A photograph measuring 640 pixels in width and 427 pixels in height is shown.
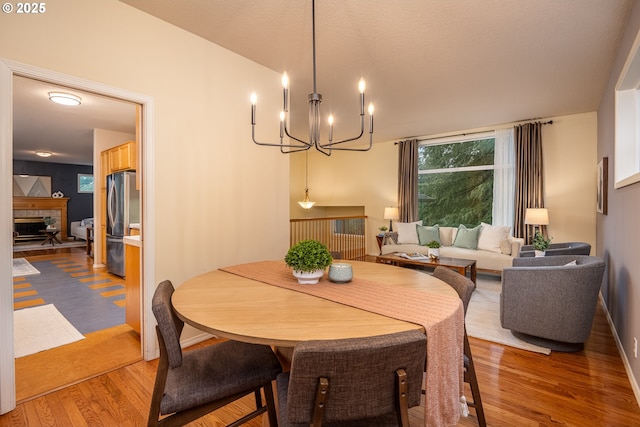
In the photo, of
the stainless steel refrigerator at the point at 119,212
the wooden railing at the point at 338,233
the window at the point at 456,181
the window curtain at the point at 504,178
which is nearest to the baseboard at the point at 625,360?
the window curtain at the point at 504,178

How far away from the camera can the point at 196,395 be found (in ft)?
4.06

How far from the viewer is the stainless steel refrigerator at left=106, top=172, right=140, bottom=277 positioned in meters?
5.01

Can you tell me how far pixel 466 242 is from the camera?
535cm

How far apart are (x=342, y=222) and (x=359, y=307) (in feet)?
17.9

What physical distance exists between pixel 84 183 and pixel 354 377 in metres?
12.3

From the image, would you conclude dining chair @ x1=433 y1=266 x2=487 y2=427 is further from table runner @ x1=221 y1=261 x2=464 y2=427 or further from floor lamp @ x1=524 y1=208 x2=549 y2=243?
floor lamp @ x1=524 y1=208 x2=549 y2=243

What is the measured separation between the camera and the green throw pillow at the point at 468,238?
5.30 metres

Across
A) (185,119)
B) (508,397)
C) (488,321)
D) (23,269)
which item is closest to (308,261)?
(508,397)

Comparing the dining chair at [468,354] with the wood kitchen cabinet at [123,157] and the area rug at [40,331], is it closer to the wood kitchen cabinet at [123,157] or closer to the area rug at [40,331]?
the area rug at [40,331]

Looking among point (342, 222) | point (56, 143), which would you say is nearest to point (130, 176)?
point (56, 143)

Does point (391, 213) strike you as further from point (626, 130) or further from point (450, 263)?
point (626, 130)

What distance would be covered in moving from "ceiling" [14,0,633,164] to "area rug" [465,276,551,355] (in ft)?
8.42

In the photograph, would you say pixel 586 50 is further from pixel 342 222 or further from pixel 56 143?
pixel 56 143

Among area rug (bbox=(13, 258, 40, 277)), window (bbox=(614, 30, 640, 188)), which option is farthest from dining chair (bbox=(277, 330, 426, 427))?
area rug (bbox=(13, 258, 40, 277))
